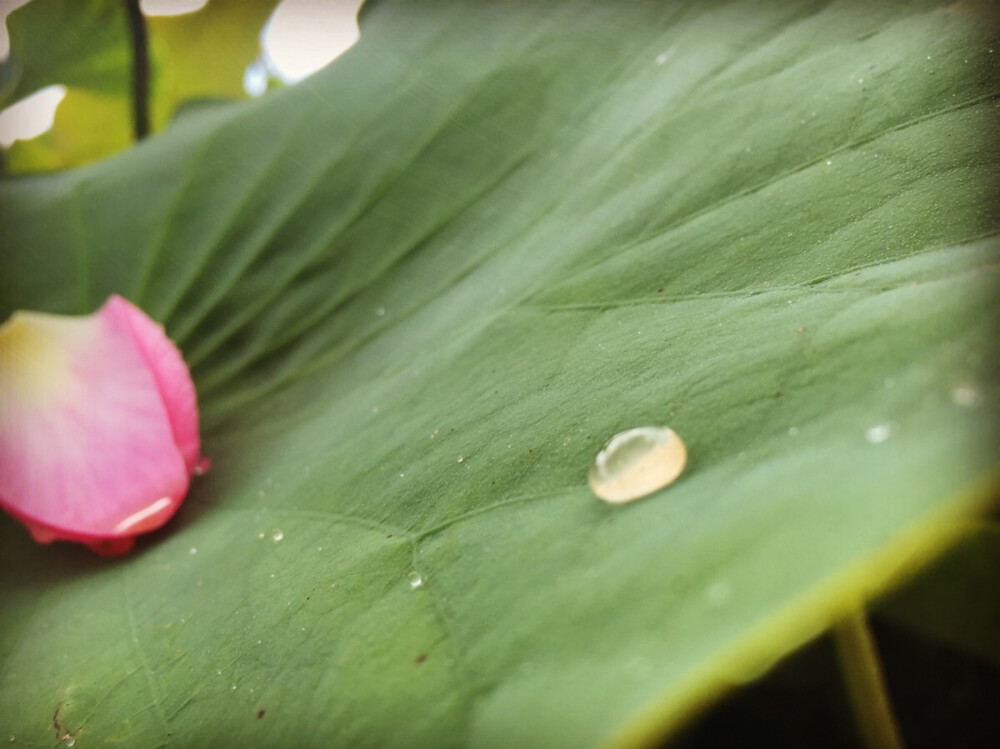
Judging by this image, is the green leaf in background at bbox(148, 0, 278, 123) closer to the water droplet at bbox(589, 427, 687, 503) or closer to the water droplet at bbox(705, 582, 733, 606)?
the water droplet at bbox(589, 427, 687, 503)

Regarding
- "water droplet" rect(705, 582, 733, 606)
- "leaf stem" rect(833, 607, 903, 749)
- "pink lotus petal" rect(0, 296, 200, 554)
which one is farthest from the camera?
"pink lotus petal" rect(0, 296, 200, 554)

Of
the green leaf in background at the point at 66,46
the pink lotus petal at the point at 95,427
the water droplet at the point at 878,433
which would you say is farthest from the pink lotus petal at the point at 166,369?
the green leaf in background at the point at 66,46

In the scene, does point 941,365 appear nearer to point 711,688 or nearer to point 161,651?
point 711,688

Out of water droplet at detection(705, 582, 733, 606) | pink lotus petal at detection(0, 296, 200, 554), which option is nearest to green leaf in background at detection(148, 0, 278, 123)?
pink lotus petal at detection(0, 296, 200, 554)

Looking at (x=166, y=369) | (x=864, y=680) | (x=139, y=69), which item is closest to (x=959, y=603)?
(x=864, y=680)

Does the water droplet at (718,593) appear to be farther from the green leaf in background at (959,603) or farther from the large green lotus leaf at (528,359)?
the green leaf in background at (959,603)

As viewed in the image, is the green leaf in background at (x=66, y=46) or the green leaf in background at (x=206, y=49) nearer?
the green leaf in background at (x=66, y=46)

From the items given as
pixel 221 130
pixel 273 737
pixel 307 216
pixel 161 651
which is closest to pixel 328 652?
pixel 273 737
